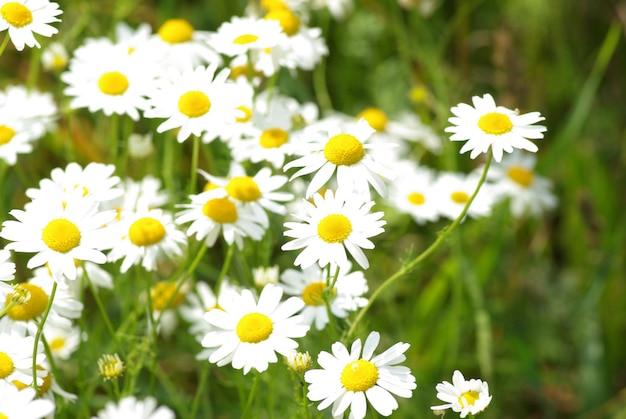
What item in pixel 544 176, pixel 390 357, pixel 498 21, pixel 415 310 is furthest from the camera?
pixel 498 21

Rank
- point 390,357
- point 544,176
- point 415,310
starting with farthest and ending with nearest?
point 544,176 → point 415,310 → point 390,357

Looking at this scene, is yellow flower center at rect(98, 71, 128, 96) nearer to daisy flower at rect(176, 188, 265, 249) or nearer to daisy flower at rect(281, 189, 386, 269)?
daisy flower at rect(176, 188, 265, 249)

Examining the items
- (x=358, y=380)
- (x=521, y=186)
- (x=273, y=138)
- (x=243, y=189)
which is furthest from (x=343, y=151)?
(x=521, y=186)

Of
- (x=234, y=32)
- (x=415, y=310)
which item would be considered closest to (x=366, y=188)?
(x=234, y=32)

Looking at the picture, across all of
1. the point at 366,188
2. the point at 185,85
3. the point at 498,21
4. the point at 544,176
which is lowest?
the point at 366,188

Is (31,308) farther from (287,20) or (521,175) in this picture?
(521,175)

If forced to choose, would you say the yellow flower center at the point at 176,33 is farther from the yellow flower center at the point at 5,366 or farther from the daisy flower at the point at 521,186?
the daisy flower at the point at 521,186

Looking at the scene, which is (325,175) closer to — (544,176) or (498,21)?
(544,176)

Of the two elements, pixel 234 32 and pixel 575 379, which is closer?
pixel 234 32
